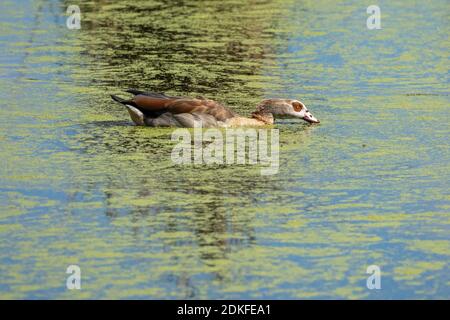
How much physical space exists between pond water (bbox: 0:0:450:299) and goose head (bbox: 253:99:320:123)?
9 centimetres

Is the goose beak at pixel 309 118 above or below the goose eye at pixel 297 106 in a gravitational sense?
below

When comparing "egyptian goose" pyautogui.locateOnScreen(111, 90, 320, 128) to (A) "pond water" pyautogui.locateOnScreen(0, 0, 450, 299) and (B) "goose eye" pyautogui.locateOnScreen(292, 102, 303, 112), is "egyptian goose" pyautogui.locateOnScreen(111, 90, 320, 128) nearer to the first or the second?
(A) "pond water" pyautogui.locateOnScreen(0, 0, 450, 299)

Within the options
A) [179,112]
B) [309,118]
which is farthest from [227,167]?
[309,118]

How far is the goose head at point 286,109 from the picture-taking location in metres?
7.95

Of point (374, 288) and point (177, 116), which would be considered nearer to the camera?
point (374, 288)

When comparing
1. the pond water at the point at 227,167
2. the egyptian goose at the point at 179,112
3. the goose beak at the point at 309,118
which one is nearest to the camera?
the pond water at the point at 227,167

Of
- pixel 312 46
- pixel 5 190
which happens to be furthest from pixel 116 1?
pixel 5 190

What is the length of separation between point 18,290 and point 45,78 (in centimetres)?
437

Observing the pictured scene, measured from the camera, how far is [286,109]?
26.4 feet

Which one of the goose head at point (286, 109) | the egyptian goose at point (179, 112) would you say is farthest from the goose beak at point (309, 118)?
the egyptian goose at point (179, 112)

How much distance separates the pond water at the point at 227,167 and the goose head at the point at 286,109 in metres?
0.09

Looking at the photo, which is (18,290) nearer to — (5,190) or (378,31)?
(5,190)

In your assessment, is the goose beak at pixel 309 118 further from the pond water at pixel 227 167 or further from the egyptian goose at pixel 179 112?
the egyptian goose at pixel 179 112
